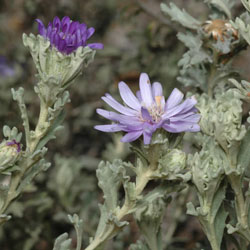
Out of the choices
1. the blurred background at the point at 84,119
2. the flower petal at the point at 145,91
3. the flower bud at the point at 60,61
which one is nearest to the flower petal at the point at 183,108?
the flower petal at the point at 145,91

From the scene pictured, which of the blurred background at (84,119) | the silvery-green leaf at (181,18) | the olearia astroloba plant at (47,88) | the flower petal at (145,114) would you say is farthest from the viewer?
the blurred background at (84,119)

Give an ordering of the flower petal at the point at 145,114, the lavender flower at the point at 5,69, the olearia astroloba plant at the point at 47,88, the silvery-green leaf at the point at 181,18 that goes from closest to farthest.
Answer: the flower petal at the point at 145,114 → the olearia astroloba plant at the point at 47,88 → the silvery-green leaf at the point at 181,18 → the lavender flower at the point at 5,69

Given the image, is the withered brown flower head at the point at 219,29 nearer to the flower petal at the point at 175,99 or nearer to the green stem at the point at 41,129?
the flower petal at the point at 175,99

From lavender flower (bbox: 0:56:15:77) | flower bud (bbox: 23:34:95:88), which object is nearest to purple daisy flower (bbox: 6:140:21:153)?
flower bud (bbox: 23:34:95:88)

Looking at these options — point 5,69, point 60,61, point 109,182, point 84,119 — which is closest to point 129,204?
point 109,182

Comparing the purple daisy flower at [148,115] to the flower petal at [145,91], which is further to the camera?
the flower petal at [145,91]

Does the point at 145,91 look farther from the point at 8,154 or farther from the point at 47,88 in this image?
the point at 8,154

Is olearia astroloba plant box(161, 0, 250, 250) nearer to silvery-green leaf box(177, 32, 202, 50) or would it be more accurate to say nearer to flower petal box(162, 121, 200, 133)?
flower petal box(162, 121, 200, 133)

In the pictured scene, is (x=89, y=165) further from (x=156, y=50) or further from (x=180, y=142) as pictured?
(x=180, y=142)
